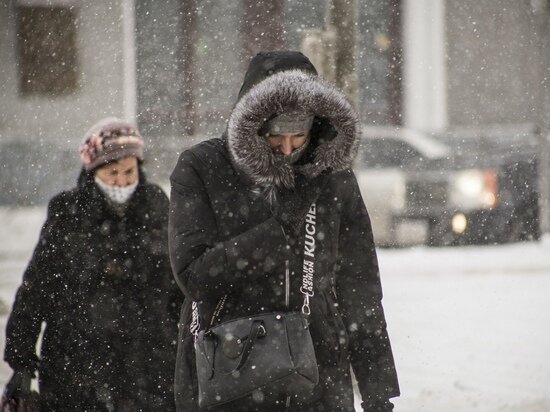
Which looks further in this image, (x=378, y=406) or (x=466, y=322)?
(x=466, y=322)

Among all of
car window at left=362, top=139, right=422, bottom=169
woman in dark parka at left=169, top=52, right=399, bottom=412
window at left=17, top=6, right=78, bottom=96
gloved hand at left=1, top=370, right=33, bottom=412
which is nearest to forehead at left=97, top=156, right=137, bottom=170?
gloved hand at left=1, top=370, right=33, bottom=412

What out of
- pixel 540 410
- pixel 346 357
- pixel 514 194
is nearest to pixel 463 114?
pixel 514 194

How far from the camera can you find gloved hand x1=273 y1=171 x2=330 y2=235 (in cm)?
249

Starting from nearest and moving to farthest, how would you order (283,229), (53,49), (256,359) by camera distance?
1. (256,359)
2. (283,229)
3. (53,49)

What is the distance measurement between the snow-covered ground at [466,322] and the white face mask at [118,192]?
2.47 meters

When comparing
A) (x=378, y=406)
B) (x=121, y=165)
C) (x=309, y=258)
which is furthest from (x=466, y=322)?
(x=309, y=258)

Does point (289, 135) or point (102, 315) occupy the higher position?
point (289, 135)

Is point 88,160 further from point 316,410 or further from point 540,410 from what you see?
point 540,410

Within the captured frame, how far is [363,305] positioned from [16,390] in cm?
158

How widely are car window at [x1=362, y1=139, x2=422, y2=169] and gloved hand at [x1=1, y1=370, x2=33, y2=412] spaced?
829cm

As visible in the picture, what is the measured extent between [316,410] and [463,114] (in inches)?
582

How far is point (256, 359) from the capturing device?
2354 mm

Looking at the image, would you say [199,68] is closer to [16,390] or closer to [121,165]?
[121,165]

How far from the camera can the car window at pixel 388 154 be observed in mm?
11570
